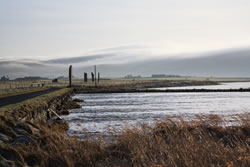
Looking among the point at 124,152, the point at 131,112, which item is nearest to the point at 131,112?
the point at 131,112

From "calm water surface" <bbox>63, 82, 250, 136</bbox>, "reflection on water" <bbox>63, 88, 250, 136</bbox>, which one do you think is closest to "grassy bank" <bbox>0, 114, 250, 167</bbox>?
"calm water surface" <bbox>63, 82, 250, 136</bbox>

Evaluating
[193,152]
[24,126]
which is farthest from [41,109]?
[193,152]

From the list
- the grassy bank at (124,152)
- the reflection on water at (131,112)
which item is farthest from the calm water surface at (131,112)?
the grassy bank at (124,152)

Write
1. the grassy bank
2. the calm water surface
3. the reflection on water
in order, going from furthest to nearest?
the reflection on water < the calm water surface < the grassy bank

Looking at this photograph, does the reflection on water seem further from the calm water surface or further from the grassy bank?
the grassy bank

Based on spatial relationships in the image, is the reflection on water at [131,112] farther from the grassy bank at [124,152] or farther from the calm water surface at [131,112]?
the grassy bank at [124,152]

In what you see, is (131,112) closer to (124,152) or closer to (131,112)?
(131,112)

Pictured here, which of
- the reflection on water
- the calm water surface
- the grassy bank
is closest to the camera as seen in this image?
the grassy bank

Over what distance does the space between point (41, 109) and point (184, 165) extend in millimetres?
16454

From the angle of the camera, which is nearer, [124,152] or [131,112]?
[124,152]

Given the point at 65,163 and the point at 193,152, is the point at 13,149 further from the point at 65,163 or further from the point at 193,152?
the point at 193,152

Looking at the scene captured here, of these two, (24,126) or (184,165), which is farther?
(24,126)

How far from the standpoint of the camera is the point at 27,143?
10242 millimetres

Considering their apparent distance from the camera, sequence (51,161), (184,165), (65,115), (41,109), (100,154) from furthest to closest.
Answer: (65,115), (41,109), (100,154), (51,161), (184,165)
